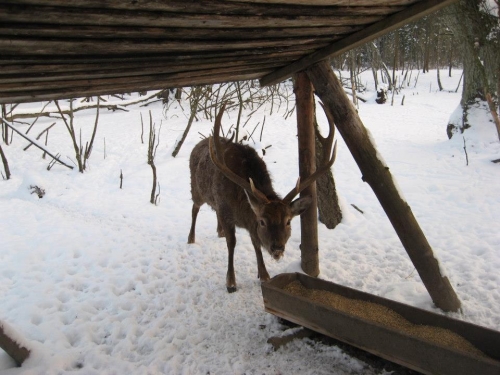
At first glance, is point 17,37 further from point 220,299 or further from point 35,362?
point 220,299

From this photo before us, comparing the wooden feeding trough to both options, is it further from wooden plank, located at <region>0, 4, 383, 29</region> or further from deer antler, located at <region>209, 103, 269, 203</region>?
wooden plank, located at <region>0, 4, 383, 29</region>

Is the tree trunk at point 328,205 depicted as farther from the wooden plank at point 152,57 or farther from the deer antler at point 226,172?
the wooden plank at point 152,57

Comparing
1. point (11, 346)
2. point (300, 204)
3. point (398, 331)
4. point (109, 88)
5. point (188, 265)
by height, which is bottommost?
point (188, 265)

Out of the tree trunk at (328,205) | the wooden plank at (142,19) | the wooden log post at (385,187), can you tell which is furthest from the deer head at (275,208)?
the tree trunk at (328,205)

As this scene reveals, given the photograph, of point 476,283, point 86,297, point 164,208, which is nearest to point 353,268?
point 476,283

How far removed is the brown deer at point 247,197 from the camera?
419cm

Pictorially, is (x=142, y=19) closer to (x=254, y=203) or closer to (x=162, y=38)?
(x=162, y=38)

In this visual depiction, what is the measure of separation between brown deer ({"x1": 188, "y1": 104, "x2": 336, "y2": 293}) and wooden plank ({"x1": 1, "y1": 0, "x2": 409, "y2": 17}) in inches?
52.4

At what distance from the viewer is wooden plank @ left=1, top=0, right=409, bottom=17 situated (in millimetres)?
1890

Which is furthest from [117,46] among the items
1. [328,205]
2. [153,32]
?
[328,205]

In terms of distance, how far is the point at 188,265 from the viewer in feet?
18.1

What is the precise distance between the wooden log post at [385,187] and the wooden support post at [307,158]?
1.49 feet

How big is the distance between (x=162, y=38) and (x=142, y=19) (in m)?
0.35

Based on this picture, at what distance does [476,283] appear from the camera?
14.4ft
